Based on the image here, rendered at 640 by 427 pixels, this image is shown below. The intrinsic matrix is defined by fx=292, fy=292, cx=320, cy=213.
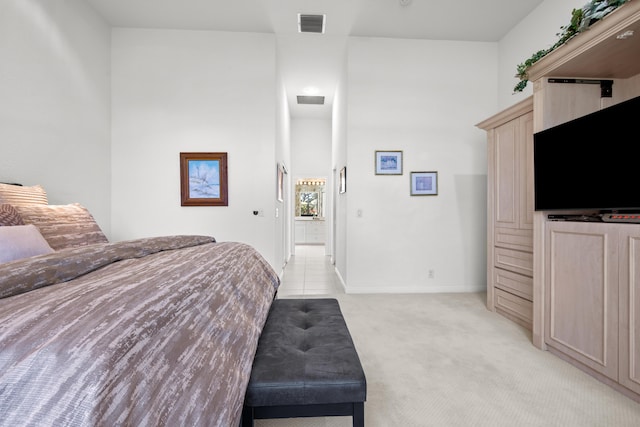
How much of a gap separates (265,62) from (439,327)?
11.7ft

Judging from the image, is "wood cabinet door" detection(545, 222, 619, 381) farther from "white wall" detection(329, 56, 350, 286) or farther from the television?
"white wall" detection(329, 56, 350, 286)

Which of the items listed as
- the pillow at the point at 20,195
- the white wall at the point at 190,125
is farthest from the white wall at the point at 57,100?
the pillow at the point at 20,195

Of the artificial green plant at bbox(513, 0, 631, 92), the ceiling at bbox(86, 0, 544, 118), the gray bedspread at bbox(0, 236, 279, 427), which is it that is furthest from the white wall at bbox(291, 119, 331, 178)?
the gray bedspread at bbox(0, 236, 279, 427)

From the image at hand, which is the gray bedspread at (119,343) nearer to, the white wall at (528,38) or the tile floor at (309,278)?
the tile floor at (309,278)

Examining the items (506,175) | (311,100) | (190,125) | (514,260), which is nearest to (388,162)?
(506,175)

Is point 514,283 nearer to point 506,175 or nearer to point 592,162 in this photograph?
point 506,175

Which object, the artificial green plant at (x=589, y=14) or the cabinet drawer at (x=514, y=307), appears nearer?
the artificial green plant at (x=589, y=14)

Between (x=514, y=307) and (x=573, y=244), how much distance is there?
1008mm

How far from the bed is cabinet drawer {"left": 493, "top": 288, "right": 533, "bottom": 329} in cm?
241

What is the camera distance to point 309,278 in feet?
14.9

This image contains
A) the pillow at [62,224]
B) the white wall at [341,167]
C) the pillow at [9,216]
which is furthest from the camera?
the white wall at [341,167]

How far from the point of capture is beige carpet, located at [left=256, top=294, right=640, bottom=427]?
143 cm

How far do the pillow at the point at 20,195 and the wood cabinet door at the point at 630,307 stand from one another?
3.77 metres

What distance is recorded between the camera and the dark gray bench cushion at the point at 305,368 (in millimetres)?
1032
